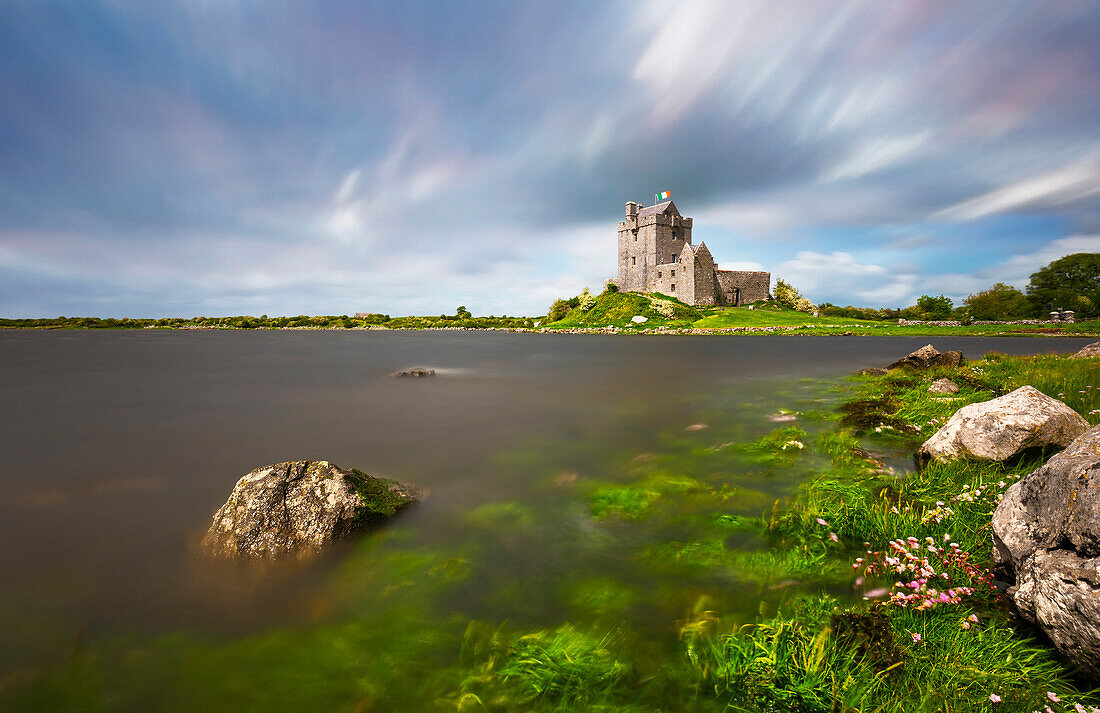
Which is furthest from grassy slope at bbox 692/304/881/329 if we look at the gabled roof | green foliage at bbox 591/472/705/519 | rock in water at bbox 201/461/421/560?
rock in water at bbox 201/461/421/560

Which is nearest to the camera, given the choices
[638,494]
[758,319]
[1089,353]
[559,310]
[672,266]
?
[638,494]

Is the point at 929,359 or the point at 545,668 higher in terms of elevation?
the point at 929,359

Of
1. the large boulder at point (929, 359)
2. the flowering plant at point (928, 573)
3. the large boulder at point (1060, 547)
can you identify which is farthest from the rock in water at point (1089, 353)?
the flowering plant at point (928, 573)

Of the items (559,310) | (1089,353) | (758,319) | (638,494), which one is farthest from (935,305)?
(638,494)

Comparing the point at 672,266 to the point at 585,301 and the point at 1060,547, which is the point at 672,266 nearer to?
the point at 585,301

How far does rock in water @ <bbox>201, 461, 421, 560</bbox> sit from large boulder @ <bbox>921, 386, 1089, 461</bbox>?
28.1 feet

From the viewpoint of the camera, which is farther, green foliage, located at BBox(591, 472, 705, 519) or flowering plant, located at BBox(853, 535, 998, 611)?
green foliage, located at BBox(591, 472, 705, 519)

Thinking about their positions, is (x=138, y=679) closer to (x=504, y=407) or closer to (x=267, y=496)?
(x=267, y=496)

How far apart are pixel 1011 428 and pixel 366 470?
10354mm

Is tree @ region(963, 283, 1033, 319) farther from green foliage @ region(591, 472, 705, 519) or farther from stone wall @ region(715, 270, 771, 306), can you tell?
green foliage @ region(591, 472, 705, 519)

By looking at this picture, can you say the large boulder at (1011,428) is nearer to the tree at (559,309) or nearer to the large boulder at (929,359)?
the large boulder at (929,359)

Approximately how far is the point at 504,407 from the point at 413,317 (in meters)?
140

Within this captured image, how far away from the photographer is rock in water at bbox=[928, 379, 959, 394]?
37.9ft

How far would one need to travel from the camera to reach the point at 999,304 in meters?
77.6
